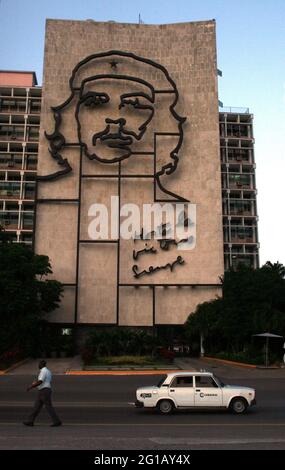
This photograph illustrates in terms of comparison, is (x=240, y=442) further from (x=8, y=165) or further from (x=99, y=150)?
(x=8, y=165)

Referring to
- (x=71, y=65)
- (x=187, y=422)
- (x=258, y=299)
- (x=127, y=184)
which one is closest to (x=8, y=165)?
(x=71, y=65)

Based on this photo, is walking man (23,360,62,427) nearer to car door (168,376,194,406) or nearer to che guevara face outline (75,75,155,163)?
car door (168,376,194,406)

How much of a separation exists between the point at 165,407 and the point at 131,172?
34615mm

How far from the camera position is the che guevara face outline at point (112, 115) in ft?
155

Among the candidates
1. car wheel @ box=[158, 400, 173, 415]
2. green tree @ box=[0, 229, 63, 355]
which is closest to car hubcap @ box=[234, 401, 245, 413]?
car wheel @ box=[158, 400, 173, 415]

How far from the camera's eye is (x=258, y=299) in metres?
35.4

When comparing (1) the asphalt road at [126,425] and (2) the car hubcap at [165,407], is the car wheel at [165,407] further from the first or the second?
(1) the asphalt road at [126,425]

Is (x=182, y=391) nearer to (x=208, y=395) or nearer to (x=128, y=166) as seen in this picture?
(x=208, y=395)

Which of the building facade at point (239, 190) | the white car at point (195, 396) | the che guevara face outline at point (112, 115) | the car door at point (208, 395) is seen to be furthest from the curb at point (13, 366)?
the building facade at point (239, 190)

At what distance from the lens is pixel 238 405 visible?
1447 cm

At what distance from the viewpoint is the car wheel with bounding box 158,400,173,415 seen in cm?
1457

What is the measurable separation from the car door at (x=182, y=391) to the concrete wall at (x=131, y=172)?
30250mm

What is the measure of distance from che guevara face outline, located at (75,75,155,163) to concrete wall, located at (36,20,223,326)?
20cm
